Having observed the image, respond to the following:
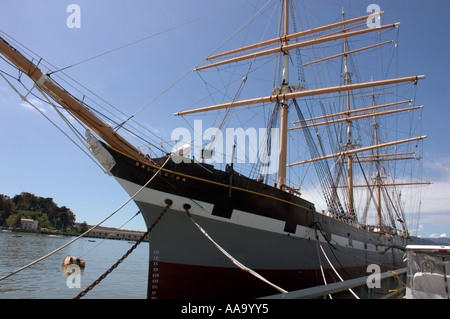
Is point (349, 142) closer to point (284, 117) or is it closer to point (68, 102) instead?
point (284, 117)

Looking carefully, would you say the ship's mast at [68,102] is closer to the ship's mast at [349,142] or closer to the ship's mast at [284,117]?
the ship's mast at [284,117]

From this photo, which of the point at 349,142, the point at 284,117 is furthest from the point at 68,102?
the point at 349,142

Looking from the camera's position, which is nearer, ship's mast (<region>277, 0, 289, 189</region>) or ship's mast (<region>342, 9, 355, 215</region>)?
ship's mast (<region>277, 0, 289, 189</region>)

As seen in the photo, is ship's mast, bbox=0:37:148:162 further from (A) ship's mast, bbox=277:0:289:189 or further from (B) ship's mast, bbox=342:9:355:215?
(B) ship's mast, bbox=342:9:355:215

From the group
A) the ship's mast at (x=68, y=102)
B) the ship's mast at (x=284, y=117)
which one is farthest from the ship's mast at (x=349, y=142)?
the ship's mast at (x=68, y=102)

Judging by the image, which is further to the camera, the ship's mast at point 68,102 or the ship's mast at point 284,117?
the ship's mast at point 284,117

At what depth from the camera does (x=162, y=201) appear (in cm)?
888

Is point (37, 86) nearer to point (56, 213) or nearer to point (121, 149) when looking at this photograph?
point (121, 149)

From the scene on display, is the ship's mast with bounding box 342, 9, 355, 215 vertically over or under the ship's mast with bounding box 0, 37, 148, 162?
over

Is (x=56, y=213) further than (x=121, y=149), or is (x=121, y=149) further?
(x=56, y=213)

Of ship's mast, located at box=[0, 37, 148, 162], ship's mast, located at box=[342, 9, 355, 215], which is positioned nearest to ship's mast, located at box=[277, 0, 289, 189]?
ship's mast, located at box=[0, 37, 148, 162]

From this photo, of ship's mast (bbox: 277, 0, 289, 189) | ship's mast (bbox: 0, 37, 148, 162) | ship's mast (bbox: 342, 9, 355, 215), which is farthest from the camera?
ship's mast (bbox: 342, 9, 355, 215)
